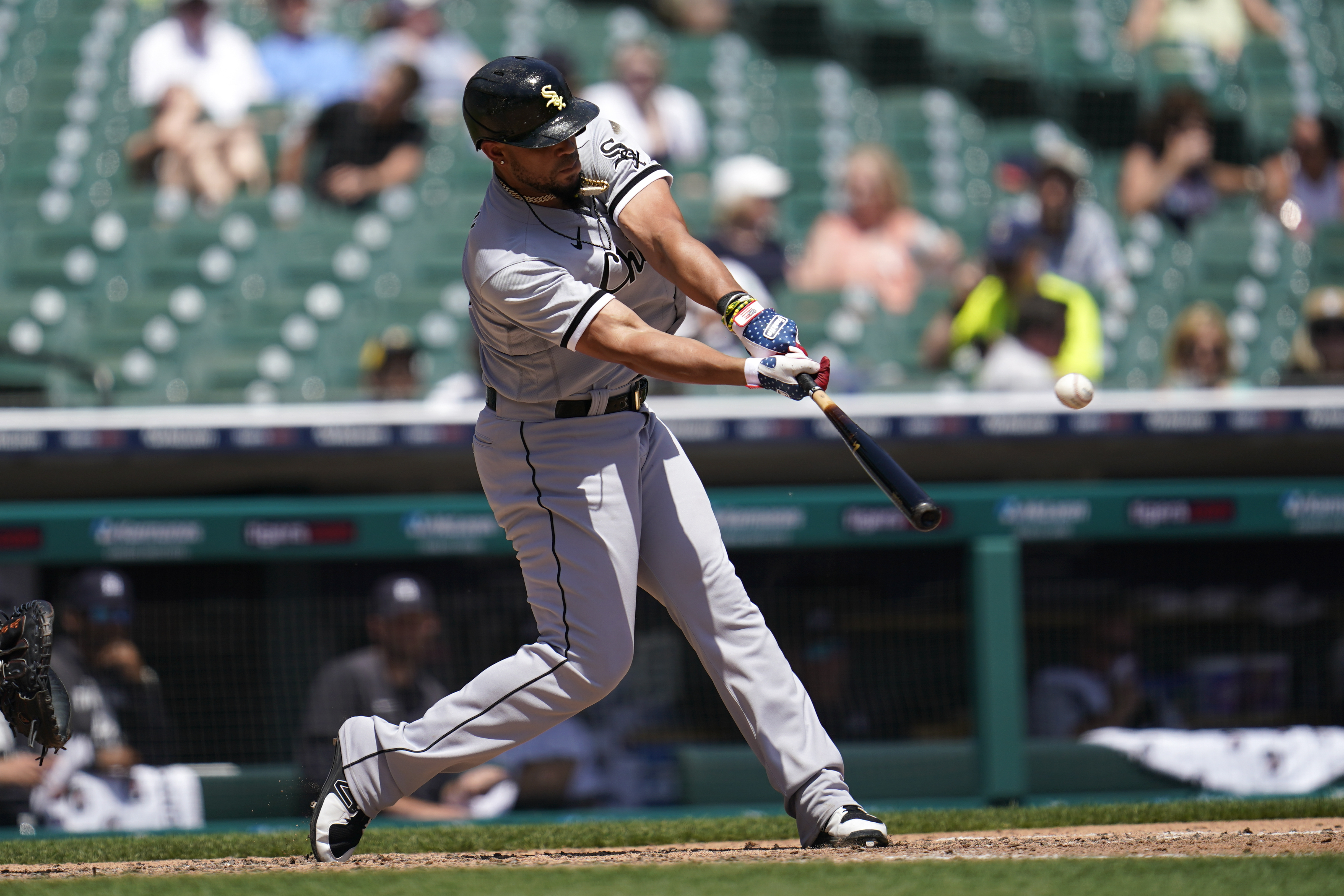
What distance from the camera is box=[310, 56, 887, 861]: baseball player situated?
2902 millimetres

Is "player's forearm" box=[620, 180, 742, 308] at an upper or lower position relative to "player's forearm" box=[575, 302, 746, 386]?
upper

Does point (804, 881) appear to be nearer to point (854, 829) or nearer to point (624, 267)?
point (854, 829)

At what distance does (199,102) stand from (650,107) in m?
2.27

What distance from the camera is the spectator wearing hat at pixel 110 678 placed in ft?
15.3

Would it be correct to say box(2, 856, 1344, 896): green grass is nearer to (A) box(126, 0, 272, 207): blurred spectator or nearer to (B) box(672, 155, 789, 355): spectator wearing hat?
(B) box(672, 155, 789, 355): spectator wearing hat

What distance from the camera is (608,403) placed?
3.04 m

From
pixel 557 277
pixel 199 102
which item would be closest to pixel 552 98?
pixel 557 277

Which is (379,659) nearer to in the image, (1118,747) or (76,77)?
(1118,747)

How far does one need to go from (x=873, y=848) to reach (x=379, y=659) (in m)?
2.29

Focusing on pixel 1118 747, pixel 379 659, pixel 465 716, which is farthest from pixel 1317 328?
pixel 465 716

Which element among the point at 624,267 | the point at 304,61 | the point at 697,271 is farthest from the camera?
the point at 304,61

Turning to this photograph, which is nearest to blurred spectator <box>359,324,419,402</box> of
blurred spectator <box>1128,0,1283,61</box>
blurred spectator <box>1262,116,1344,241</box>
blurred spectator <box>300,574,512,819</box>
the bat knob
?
blurred spectator <box>300,574,512,819</box>

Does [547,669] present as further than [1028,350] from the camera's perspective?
No

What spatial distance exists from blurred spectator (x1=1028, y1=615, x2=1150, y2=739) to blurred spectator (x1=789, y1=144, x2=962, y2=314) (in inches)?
89.3
